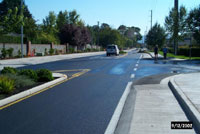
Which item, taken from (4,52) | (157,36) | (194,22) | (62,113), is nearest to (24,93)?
(62,113)

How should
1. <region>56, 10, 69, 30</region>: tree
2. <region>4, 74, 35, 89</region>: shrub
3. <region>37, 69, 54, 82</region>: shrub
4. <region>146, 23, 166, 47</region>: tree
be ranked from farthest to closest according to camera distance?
<region>56, 10, 69, 30</region>: tree
<region>146, 23, 166, 47</region>: tree
<region>37, 69, 54, 82</region>: shrub
<region>4, 74, 35, 89</region>: shrub

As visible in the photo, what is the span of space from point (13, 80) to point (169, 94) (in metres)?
5.84

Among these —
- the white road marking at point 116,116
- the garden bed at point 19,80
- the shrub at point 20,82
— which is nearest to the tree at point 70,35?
the garden bed at point 19,80

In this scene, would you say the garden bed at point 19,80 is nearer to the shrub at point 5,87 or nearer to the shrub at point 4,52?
the shrub at point 5,87

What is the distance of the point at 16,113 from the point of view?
690 centimetres

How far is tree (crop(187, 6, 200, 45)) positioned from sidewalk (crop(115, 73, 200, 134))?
26201mm

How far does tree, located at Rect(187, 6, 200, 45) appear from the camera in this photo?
34219 mm

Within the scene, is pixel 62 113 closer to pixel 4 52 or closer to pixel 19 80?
pixel 19 80

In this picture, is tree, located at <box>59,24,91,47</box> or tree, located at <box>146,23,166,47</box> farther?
tree, located at <box>146,23,166,47</box>

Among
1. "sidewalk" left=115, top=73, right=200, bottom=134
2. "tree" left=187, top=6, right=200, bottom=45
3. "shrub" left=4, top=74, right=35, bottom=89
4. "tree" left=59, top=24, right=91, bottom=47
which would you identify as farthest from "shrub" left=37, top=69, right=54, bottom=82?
"tree" left=59, top=24, right=91, bottom=47

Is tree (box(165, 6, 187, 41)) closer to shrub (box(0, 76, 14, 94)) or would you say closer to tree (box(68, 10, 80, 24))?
shrub (box(0, 76, 14, 94))

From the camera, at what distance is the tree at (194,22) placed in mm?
34219

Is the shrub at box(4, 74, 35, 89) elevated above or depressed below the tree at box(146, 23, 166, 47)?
below

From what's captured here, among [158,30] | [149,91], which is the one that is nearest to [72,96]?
[149,91]
